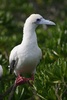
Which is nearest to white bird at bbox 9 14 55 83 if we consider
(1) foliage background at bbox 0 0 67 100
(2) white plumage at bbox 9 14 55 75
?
(2) white plumage at bbox 9 14 55 75

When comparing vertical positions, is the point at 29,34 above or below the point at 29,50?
above

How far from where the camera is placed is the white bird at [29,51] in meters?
4.49

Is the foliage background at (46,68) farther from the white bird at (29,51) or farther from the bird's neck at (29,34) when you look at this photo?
the bird's neck at (29,34)

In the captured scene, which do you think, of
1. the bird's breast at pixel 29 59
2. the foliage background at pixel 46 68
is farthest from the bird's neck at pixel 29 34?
the foliage background at pixel 46 68

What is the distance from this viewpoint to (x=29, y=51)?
4461 millimetres

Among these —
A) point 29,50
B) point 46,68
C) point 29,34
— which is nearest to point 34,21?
point 29,34

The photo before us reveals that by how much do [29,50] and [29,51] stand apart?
0.05 ft

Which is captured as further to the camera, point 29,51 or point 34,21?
point 34,21

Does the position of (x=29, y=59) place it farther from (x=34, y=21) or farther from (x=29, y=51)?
(x=34, y=21)

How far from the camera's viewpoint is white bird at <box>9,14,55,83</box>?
4488 mm

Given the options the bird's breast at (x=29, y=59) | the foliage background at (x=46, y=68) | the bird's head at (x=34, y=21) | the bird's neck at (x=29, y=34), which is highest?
the bird's head at (x=34, y=21)

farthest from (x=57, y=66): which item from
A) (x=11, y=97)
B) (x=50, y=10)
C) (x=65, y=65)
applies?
(x=50, y=10)

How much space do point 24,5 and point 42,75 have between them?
571 centimetres

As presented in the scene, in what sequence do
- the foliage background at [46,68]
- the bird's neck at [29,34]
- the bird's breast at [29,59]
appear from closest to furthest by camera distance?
the foliage background at [46,68] → the bird's breast at [29,59] → the bird's neck at [29,34]
